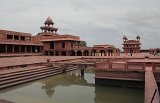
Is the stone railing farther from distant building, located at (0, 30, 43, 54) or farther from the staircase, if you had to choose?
distant building, located at (0, 30, 43, 54)

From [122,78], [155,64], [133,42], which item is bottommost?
[122,78]

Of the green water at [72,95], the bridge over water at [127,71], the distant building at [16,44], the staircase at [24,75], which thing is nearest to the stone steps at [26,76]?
the staircase at [24,75]

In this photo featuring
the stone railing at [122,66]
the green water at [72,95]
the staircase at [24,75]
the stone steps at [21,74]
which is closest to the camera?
the green water at [72,95]

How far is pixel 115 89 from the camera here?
52.0ft

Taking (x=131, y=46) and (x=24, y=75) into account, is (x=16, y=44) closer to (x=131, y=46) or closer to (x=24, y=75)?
(x=24, y=75)

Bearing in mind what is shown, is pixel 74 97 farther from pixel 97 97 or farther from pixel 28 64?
pixel 28 64

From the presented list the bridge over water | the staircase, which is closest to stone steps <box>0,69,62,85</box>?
the staircase

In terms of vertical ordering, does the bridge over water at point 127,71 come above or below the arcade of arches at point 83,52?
below

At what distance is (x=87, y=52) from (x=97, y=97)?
114ft

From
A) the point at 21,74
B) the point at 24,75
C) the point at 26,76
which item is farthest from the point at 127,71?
the point at 21,74

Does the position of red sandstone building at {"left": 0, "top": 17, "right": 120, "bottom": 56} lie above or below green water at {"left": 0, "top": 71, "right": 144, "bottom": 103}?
above

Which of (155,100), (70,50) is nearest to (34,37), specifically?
(70,50)

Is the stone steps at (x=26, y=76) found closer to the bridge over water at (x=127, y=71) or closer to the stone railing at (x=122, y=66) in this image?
the bridge over water at (x=127, y=71)

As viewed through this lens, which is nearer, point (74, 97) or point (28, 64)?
point (74, 97)
